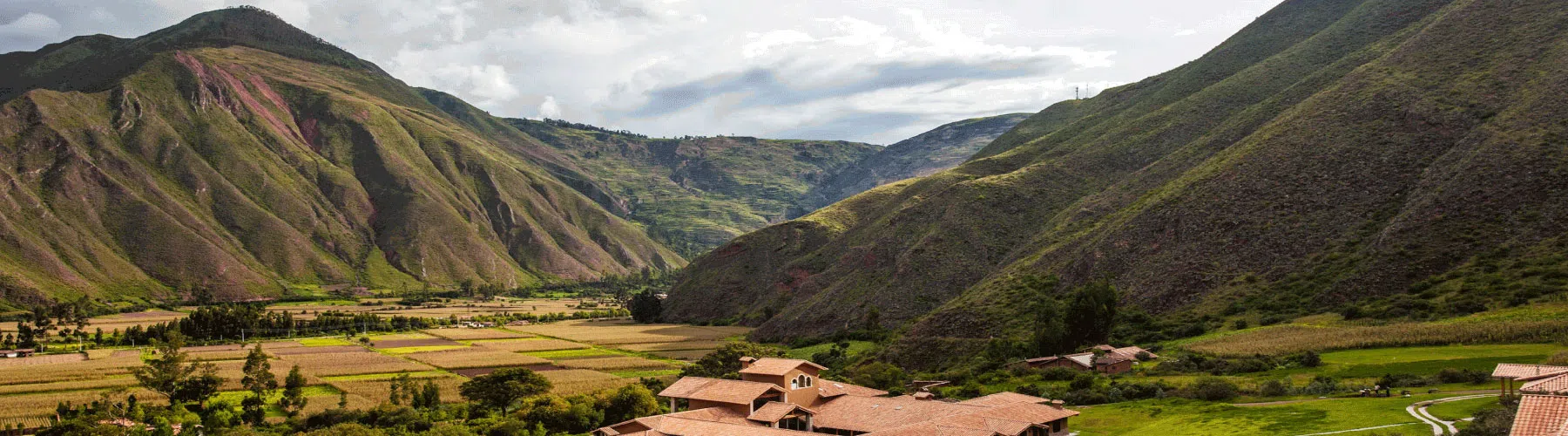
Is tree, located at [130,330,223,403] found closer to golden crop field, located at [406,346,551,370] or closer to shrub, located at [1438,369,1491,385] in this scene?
golden crop field, located at [406,346,551,370]

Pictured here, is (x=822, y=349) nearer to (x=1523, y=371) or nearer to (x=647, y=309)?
(x=647, y=309)

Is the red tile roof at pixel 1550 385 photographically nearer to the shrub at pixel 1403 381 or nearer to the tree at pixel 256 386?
the shrub at pixel 1403 381

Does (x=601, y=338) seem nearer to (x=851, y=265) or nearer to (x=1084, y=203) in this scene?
(x=851, y=265)

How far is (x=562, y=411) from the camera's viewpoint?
189 ft

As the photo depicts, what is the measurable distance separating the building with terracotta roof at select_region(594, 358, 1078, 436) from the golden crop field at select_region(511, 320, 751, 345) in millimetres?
55221

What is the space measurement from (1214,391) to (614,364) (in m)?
56.2

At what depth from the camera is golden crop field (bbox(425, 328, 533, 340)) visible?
4717 inches

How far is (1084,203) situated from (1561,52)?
1671 inches

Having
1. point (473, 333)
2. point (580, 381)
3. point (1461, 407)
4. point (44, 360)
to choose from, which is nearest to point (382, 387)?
point (580, 381)

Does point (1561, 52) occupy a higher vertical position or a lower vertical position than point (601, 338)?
higher

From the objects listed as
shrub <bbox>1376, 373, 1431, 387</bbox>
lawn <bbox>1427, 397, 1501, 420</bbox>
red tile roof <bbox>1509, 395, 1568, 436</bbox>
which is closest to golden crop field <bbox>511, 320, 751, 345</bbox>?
shrub <bbox>1376, 373, 1431, 387</bbox>

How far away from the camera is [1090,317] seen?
70.1 metres

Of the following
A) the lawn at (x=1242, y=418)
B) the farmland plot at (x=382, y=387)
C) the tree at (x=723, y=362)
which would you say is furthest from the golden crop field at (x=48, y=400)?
the lawn at (x=1242, y=418)

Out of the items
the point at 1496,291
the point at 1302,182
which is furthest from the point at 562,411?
the point at 1302,182
